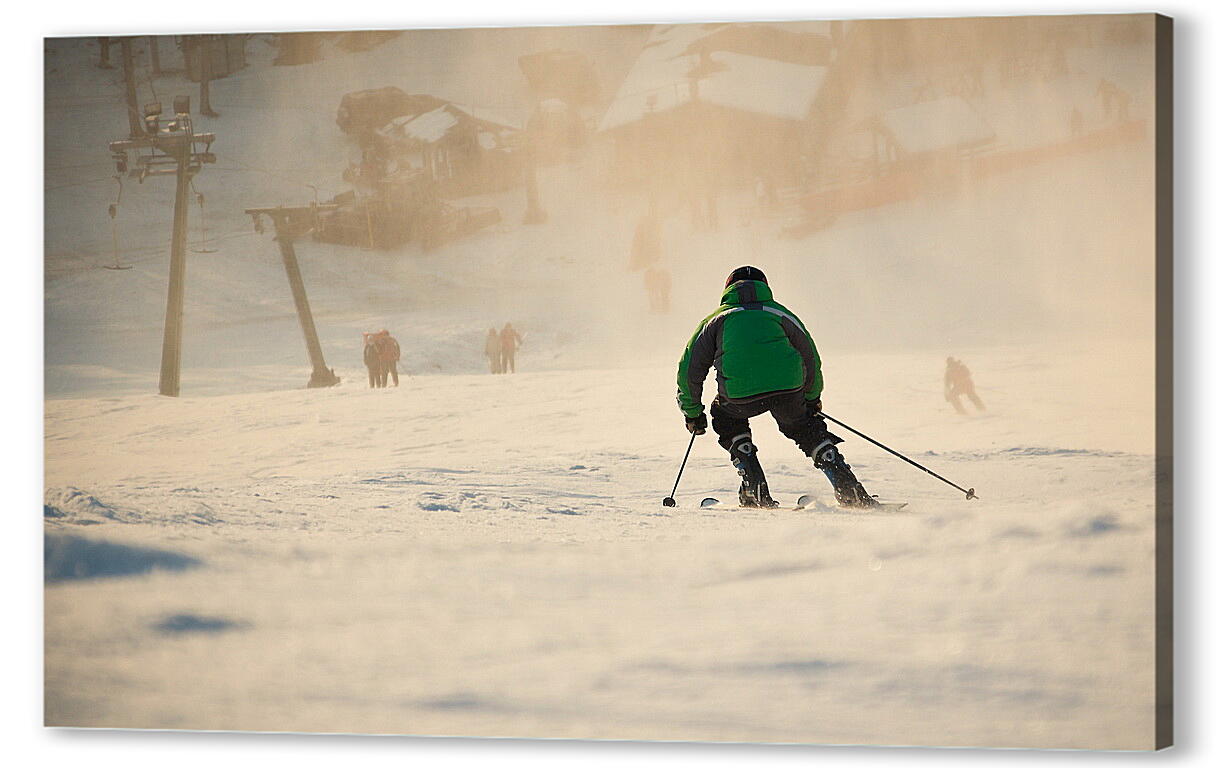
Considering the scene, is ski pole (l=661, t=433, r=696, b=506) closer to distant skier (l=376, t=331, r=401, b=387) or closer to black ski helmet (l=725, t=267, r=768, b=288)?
black ski helmet (l=725, t=267, r=768, b=288)

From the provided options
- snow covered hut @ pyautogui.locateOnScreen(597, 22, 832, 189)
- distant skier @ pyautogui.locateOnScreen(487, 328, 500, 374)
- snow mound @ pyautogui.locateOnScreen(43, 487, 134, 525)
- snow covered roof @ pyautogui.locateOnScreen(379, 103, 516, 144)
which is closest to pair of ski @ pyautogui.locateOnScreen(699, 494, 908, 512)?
distant skier @ pyautogui.locateOnScreen(487, 328, 500, 374)

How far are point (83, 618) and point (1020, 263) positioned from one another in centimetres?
315

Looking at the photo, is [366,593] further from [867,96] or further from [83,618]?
[867,96]

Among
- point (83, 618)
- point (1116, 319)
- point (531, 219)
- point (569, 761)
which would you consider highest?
point (531, 219)

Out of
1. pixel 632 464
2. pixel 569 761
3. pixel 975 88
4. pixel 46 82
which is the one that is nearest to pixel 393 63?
pixel 46 82

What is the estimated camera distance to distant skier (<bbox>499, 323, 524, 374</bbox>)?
4688mm

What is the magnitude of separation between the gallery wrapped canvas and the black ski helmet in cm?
1

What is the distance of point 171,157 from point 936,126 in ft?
7.92

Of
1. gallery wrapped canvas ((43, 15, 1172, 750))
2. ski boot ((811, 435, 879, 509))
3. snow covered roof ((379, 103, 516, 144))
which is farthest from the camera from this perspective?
snow covered roof ((379, 103, 516, 144))

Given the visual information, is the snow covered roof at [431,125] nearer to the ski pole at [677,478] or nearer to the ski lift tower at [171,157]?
the ski lift tower at [171,157]

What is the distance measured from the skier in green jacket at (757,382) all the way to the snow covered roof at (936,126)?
1.97ft

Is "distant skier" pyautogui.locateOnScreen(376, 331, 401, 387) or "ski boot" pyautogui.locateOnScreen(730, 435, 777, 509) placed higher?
"distant skier" pyautogui.locateOnScreen(376, 331, 401, 387)

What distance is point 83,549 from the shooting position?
188 inches

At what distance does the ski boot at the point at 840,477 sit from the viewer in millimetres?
4516
